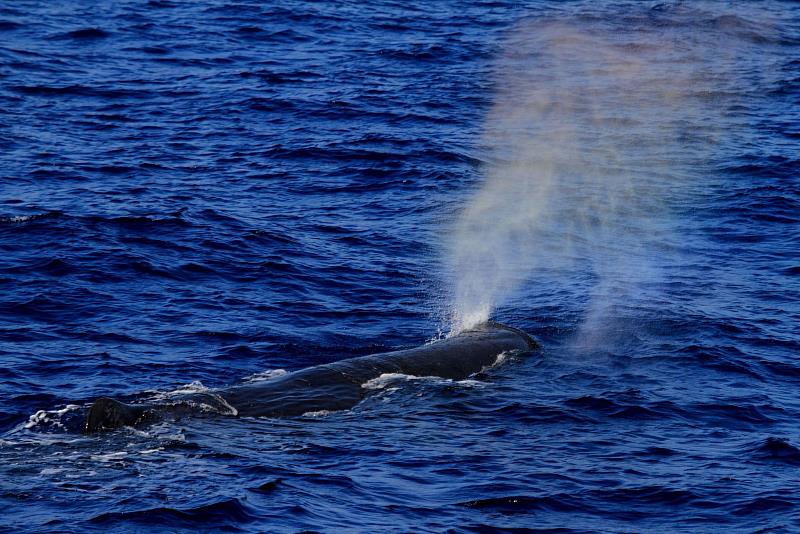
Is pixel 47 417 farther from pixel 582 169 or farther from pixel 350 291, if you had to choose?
pixel 582 169

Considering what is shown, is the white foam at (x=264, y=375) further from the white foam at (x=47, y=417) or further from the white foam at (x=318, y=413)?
the white foam at (x=47, y=417)

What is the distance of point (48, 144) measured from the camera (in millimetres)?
38719

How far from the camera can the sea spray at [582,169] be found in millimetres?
31380

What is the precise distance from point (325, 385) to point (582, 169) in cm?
1932

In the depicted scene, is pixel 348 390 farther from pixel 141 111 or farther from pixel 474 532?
pixel 141 111

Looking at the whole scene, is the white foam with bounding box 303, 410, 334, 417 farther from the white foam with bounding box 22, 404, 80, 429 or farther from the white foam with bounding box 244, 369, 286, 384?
the white foam with bounding box 22, 404, 80, 429

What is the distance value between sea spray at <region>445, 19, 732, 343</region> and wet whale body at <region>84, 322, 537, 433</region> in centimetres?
229

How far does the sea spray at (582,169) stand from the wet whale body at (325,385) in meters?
2.29

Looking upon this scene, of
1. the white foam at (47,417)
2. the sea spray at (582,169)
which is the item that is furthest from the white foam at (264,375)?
the sea spray at (582,169)

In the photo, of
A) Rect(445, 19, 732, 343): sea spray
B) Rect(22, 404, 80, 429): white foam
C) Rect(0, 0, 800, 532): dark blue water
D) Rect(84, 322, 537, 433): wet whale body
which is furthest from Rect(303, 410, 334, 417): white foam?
Rect(445, 19, 732, 343): sea spray

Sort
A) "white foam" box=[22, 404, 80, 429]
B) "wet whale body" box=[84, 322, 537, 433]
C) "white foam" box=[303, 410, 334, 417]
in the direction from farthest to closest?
1. "white foam" box=[303, 410, 334, 417]
2. "white foam" box=[22, 404, 80, 429]
3. "wet whale body" box=[84, 322, 537, 433]

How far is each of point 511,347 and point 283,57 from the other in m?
29.1

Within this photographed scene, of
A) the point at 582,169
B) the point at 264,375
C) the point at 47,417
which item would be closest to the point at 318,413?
the point at 264,375

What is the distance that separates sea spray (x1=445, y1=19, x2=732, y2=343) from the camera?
31.4 meters
